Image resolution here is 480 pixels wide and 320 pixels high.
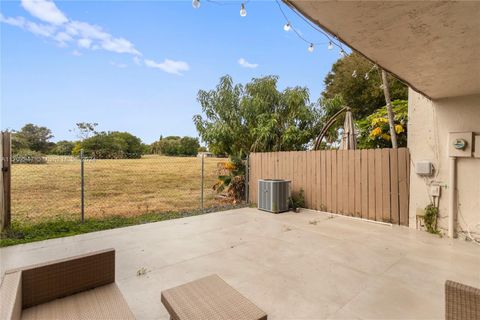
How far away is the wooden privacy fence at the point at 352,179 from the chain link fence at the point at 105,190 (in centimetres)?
184

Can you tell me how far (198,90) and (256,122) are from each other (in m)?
2.55

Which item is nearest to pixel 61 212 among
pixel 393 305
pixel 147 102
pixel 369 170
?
pixel 393 305

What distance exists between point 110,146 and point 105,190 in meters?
5.75

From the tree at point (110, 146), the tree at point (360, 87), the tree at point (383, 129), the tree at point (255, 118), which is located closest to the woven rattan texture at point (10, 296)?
the tree at point (110, 146)

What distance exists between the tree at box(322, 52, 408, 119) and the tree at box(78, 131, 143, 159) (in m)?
9.02

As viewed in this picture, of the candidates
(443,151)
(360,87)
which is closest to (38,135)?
(360,87)

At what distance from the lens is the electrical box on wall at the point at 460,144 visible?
152 inches

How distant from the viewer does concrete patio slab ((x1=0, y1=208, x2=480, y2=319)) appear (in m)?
2.18

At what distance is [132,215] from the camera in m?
5.45

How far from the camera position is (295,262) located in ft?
9.99

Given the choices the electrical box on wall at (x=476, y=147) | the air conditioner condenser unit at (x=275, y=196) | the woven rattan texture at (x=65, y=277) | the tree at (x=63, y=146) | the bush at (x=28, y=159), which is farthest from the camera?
the tree at (x=63, y=146)

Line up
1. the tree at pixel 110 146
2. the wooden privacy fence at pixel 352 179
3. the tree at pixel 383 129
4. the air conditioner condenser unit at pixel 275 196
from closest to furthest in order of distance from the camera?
1. the wooden privacy fence at pixel 352 179
2. the air conditioner condenser unit at pixel 275 196
3. the tree at pixel 383 129
4. the tree at pixel 110 146

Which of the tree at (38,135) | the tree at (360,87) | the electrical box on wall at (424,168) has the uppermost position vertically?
the tree at (360,87)

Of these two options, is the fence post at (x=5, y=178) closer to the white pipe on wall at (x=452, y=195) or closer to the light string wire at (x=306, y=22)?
the light string wire at (x=306, y=22)
